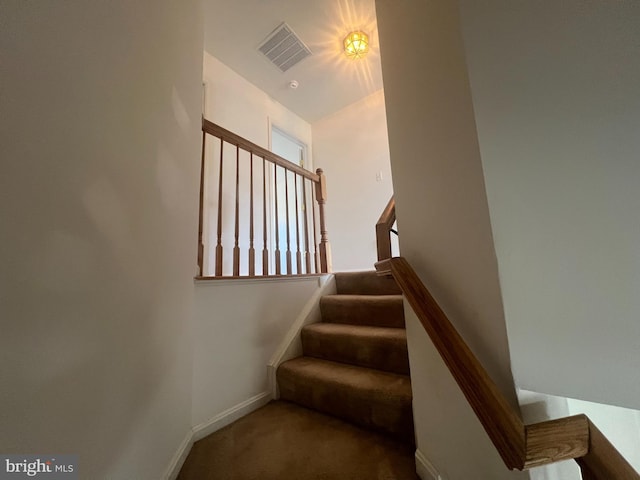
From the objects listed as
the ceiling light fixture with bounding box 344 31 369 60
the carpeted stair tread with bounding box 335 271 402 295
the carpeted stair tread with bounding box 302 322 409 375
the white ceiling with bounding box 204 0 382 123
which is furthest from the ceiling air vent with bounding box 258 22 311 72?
the carpeted stair tread with bounding box 302 322 409 375

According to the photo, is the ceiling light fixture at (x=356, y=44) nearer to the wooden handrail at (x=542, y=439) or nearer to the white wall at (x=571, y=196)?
the white wall at (x=571, y=196)

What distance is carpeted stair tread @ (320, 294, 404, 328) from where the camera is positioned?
5.82ft

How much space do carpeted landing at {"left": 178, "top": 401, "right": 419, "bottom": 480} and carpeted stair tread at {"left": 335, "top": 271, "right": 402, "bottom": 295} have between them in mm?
1038

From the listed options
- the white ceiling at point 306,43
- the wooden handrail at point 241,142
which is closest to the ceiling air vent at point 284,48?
the white ceiling at point 306,43

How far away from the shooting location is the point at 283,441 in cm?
128

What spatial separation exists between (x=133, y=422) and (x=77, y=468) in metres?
0.22

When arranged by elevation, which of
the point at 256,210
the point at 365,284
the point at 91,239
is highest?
the point at 256,210

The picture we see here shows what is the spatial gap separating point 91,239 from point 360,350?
5.06ft

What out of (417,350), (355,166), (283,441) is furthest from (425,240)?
(355,166)

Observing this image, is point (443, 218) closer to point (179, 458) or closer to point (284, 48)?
point (179, 458)

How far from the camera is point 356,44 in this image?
2.64 meters

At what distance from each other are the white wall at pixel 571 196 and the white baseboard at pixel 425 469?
675 mm

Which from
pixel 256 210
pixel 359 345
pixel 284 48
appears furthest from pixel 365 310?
pixel 284 48

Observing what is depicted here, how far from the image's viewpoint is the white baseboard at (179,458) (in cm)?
104
